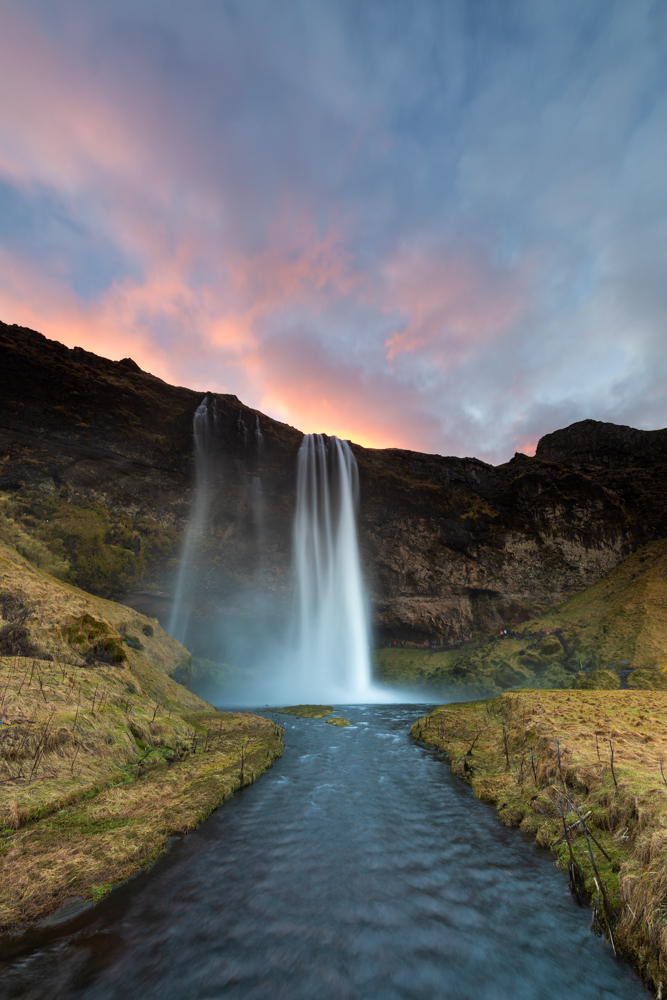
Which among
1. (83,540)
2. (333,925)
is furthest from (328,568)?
(333,925)

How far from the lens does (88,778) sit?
9.84 meters

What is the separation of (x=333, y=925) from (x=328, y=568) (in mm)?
46503

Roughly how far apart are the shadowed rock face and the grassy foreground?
32800 millimetres

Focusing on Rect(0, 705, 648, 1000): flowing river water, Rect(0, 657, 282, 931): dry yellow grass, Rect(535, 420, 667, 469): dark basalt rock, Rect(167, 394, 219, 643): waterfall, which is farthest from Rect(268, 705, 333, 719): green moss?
Rect(535, 420, 667, 469): dark basalt rock

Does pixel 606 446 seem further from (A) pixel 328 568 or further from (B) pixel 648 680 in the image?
(A) pixel 328 568

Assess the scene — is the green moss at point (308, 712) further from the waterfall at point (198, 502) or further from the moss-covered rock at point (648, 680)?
the moss-covered rock at point (648, 680)

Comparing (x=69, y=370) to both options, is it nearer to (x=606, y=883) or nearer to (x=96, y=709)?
(x=96, y=709)

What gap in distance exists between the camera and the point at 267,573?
164 ft

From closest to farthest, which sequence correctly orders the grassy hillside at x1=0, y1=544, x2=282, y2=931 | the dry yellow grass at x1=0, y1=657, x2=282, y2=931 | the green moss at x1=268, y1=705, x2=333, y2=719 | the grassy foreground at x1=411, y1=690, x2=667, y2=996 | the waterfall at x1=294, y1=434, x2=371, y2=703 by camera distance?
the grassy foreground at x1=411, y1=690, x2=667, y2=996 → the dry yellow grass at x1=0, y1=657, x2=282, y2=931 → the grassy hillside at x1=0, y1=544, x2=282, y2=931 → the green moss at x1=268, y1=705, x2=333, y2=719 → the waterfall at x1=294, y1=434, x2=371, y2=703

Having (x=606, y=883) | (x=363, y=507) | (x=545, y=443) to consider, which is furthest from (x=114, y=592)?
(x=545, y=443)

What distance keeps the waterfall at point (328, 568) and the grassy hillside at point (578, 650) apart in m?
6.67

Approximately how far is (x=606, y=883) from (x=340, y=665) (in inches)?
1898

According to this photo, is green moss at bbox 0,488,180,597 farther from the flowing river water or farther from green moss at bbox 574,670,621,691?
green moss at bbox 574,670,621,691

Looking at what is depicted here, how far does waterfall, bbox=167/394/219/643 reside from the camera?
4441cm
